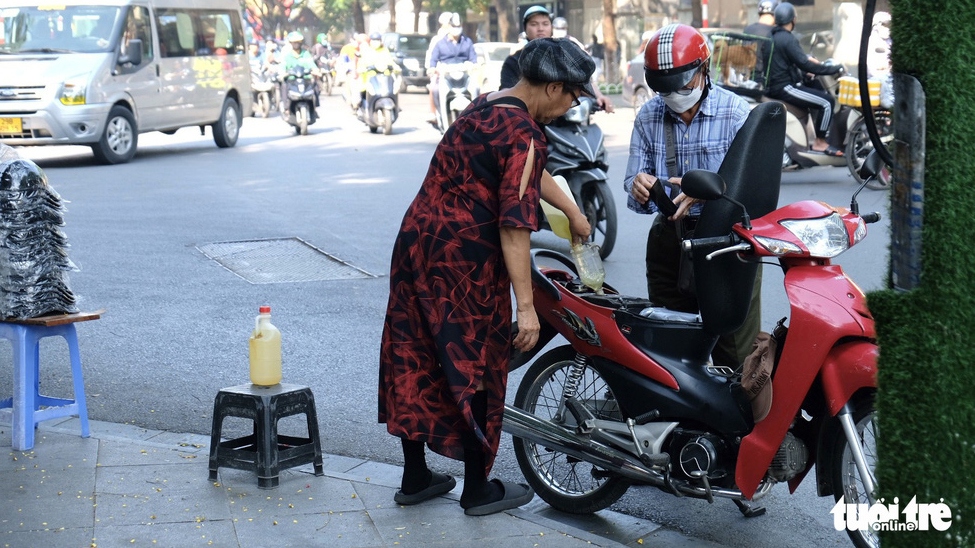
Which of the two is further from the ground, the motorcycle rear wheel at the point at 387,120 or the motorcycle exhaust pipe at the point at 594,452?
the motorcycle exhaust pipe at the point at 594,452

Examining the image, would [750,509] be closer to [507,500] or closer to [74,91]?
[507,500]

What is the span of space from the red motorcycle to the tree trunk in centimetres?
3091

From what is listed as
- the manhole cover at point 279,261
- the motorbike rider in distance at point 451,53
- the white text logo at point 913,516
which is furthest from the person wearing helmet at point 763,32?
the white text logo at point 913,516

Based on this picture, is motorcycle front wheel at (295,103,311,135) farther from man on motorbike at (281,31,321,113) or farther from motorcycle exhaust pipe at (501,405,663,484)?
motorcycle exhaust pipe at (501,405,663,484)

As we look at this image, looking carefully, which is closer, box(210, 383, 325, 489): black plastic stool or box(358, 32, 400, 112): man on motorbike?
box(210, 383, 325, 489): black plastic stool

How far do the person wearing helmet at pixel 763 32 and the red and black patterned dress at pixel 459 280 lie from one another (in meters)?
9.93

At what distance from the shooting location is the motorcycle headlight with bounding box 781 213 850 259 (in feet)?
11.7

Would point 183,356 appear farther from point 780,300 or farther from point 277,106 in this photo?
point 277,106

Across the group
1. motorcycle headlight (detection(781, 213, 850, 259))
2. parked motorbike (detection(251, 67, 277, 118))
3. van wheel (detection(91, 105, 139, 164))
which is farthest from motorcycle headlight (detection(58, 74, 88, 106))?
motorcycle headlight (detection(781, 213, 850, 259))

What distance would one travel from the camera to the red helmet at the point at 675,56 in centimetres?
436

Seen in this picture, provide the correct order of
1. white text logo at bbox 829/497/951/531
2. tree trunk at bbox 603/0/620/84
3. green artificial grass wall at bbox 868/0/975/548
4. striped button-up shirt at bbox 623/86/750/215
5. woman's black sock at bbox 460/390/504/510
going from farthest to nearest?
1. tree trunk at bbox 603/0/620/84
2. striped button-up shirt at bbox 623/86/750/215
3. woman's black sock at bbox 460/390/504/510
4. white text logo at bbox 829/497/951/531
5. green artificial grass wall at bbox 868/0/975/548

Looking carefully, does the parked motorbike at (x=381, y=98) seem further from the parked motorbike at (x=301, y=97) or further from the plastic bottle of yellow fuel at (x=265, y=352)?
the plastic bottle of yellow fuel at (x=265, y=352)

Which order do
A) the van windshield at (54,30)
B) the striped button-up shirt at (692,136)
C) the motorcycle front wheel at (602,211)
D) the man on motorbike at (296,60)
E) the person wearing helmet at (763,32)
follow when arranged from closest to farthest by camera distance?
1. the striped button-up shirt at (692,136)
2. the motorcycle front wheel at (602,211)
3. the person wearing helmet at (763,32)
4. the van windshield at (54,30)
5. the man on motorbike at (296,60)

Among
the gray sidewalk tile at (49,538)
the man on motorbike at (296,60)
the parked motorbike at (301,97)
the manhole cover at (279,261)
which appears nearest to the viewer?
the gray sidewalk tile at (49,538)
